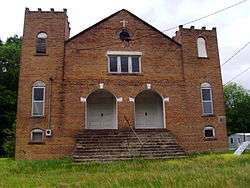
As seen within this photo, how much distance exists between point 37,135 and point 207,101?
11800mm

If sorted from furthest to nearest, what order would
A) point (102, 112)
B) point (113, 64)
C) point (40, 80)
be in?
point (102, 112) → point (113, 64) → point (40, 80)

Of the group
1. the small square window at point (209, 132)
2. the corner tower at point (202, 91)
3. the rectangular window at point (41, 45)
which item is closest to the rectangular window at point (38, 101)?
the rectangular window at point (41, 45)

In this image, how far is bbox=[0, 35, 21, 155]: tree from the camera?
4103 centimetres

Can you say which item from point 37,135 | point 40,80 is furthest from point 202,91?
point 37,135

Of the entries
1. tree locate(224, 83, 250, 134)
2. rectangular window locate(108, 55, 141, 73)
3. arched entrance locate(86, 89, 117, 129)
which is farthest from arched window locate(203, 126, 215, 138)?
tree locate(224, 83, 250, 134)

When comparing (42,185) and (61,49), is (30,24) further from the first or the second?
(42,185)

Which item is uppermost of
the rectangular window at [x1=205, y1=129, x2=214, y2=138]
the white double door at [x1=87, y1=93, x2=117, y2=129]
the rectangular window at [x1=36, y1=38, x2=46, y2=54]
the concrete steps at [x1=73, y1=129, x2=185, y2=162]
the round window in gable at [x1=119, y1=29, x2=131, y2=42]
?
the round window in gable at [x1=119, y1=29, x2=131, y2=42]

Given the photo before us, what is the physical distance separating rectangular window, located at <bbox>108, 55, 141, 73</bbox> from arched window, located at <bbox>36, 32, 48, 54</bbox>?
4.43m

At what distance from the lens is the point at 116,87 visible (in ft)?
82.4

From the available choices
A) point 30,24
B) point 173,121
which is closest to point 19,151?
point 30,24

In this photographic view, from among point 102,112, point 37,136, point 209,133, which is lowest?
point 37,136

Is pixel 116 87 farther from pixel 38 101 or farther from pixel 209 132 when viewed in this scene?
pixel 209 132

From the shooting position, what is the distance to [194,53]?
26922 millimetres

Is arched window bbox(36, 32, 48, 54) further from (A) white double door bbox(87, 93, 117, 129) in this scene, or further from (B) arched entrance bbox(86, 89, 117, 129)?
(A) white double door bbox(87, 93, 117, 129)
